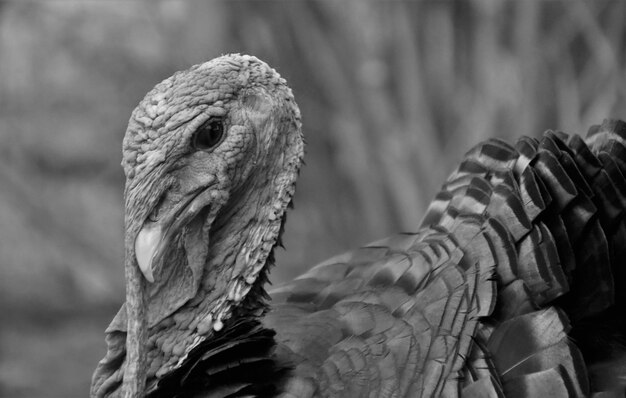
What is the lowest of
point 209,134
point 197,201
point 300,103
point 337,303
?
point 337,303

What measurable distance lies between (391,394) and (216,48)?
419 cm

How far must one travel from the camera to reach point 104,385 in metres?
2.46

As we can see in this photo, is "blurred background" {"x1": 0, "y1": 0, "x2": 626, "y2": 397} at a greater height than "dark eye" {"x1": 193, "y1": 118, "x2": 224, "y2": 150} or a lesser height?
greater

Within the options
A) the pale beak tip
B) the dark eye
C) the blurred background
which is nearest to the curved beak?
the pale beak tip

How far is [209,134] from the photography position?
2.43 metres

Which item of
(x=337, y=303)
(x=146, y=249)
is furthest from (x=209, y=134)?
(x=337, y=303)

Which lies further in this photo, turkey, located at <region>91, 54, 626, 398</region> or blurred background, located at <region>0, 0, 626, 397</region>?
blurred background, located at <region>0, 0, 626, 397</region>

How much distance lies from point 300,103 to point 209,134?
3825 millimetres

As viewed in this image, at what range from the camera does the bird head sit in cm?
235

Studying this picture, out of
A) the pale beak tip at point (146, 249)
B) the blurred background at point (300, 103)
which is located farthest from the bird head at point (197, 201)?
the blurred background at point (300, 103)

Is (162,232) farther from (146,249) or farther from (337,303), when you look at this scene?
(337,303)

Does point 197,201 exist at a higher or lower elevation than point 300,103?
lower

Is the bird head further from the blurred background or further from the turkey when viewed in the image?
the blurred background

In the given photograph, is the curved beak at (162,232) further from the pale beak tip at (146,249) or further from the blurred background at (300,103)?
the blurred background at (300,103)
